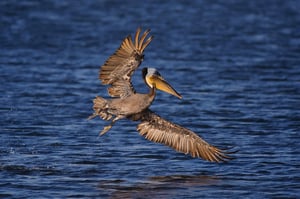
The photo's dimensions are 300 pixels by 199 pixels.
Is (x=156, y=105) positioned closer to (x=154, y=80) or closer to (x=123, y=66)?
(x=154, y=80)

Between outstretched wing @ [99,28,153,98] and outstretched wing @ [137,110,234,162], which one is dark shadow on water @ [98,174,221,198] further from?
outstretched wing @ [99,28,153,98]

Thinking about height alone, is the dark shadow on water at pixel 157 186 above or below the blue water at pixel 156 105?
below

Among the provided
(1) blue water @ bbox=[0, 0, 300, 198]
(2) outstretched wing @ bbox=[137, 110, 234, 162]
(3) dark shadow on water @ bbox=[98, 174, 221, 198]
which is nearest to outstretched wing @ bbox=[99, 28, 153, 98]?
(2) outstretched wing @ bbox=[137, 110, 234, 162]

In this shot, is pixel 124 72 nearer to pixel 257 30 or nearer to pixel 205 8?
pixel 257 30

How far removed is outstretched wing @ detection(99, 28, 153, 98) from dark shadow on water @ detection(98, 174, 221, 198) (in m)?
1.28

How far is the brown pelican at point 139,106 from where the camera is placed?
1101 centimetres

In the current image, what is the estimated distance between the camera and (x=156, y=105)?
51.1 ft

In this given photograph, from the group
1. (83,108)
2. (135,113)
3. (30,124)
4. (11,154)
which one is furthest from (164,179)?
(83,108)

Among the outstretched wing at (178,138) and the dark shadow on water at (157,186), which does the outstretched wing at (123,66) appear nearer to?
the outstretched wing at (178,138)

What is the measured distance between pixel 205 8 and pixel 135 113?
805 inches

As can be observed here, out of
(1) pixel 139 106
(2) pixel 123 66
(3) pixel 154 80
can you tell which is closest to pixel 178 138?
(1) pixel 139 106

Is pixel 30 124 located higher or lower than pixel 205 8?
lower

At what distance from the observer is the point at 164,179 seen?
10758mm

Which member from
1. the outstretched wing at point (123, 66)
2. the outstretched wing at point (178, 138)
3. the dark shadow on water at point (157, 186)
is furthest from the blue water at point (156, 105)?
the outstretched wing at point (123, 66)
